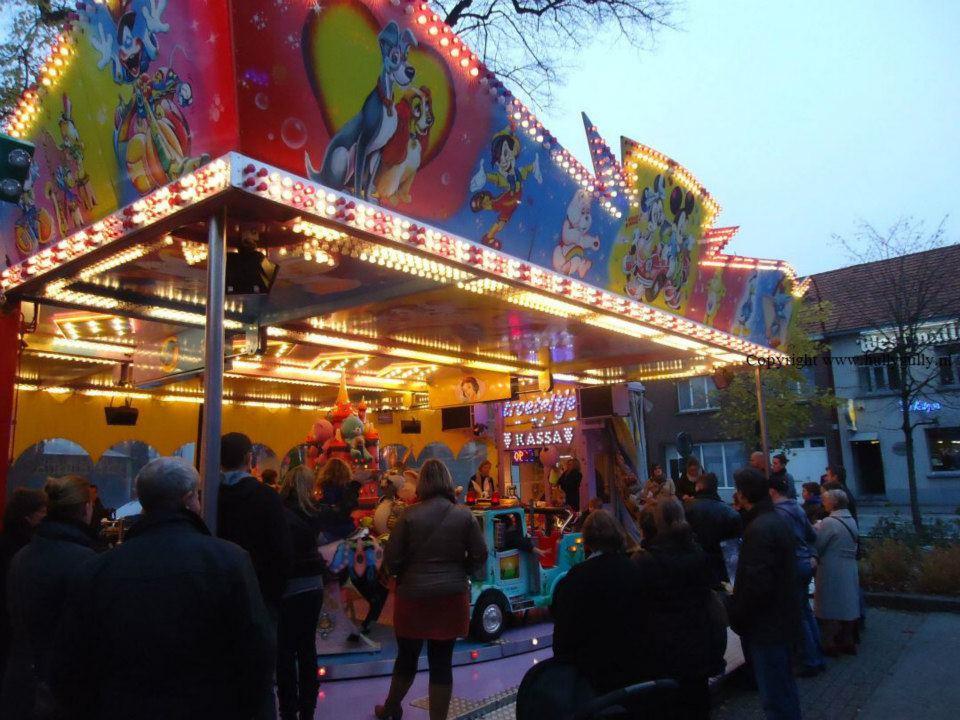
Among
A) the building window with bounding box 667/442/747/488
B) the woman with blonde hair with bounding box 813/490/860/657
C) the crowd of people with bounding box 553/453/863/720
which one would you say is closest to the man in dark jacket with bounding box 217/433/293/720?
the crowd of people with bounding box 553/453/863/720

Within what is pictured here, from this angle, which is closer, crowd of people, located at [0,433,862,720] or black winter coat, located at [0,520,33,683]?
crowd of people, located at [0,433,862,720]

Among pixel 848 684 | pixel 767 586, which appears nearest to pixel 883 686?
pixel 848 684

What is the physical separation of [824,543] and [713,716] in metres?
2.73

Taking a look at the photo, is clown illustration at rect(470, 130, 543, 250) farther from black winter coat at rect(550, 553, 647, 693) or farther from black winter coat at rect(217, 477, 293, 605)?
black winter coat at rect(550, 553, 647, 693)

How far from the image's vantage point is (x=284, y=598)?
15.6 ft

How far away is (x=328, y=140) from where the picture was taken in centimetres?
448

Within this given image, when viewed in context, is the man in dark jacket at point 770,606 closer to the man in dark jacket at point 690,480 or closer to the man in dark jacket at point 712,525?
the man in dark jacket at point 712,525

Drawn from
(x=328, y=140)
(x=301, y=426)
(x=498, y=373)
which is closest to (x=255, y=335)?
(x=328, y=140)

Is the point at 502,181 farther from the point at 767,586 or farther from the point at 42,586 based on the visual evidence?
the point at 42,586

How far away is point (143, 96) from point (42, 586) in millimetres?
2910

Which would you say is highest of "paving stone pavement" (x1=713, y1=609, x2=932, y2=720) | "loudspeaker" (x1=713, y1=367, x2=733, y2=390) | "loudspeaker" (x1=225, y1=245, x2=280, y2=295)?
"loudspeaker" (x1=225, y1=245, x2=280, y2=295)

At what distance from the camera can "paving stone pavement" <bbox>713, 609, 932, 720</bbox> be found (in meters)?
6.00

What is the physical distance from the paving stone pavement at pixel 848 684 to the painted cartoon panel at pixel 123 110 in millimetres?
5953

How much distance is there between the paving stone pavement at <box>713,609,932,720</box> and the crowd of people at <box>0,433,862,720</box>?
0.35 metres
